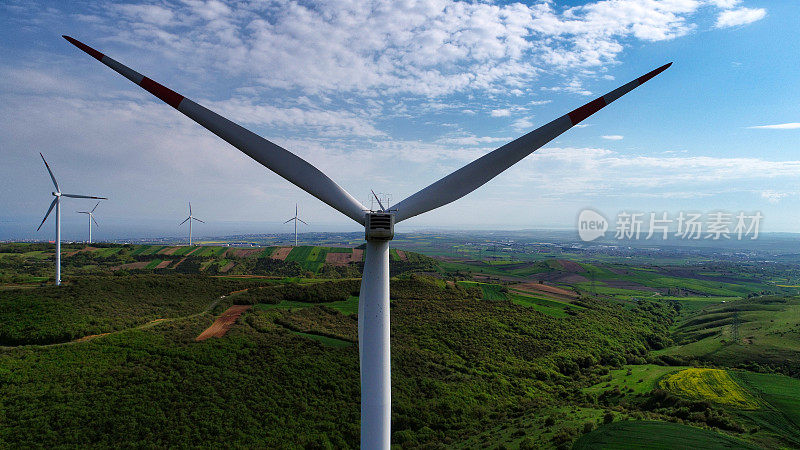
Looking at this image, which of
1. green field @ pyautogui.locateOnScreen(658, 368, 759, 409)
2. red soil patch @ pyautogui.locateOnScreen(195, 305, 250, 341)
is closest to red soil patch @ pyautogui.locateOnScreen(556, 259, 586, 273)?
green field @ pyautogui.locateOnScreen(658, 368, 759, 409)

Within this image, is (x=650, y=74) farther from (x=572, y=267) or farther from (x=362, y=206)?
(x=572, y=267)

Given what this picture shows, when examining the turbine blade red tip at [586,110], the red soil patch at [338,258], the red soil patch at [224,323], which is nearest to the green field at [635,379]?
the turbine blade red tip at [586,110]

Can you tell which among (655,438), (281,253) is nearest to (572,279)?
(655,438)

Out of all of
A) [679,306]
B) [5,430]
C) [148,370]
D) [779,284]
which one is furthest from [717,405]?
[779,284]

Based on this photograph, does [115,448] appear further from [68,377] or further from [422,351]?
[422,351]

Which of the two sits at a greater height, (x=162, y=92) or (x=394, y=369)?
(x=162, y=92)

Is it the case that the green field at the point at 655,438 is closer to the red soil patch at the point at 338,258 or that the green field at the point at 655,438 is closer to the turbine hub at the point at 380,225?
the turbine hub at the point at 380,225
